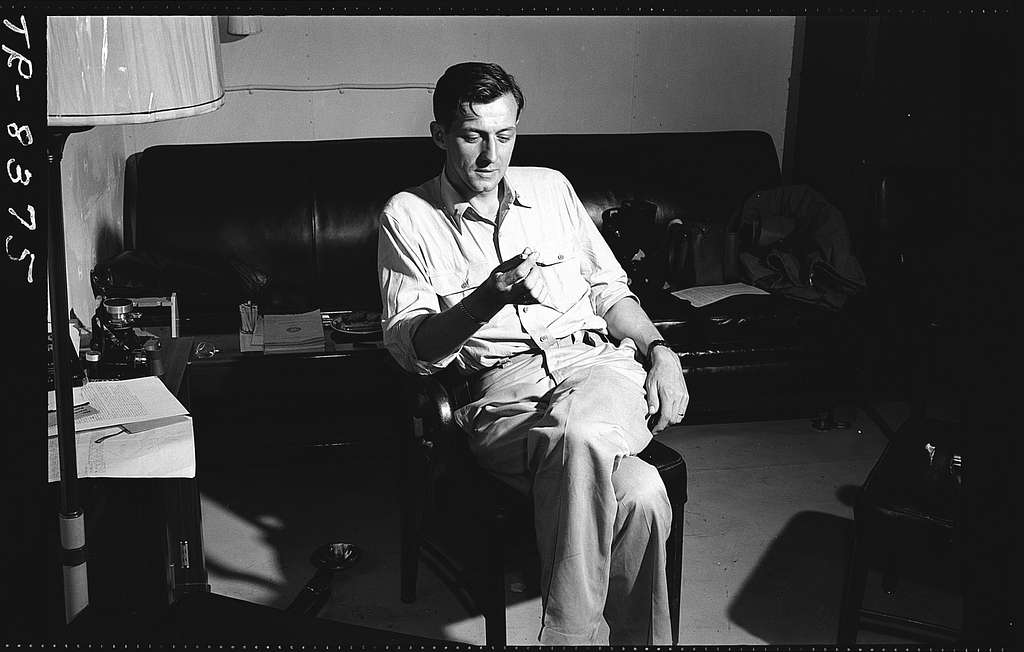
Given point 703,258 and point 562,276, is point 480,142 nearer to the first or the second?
point 562,276

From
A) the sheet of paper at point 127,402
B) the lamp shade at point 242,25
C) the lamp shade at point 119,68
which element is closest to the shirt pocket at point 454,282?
the sheet of paper at point 127,402

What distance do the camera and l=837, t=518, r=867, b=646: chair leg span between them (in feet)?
5.03

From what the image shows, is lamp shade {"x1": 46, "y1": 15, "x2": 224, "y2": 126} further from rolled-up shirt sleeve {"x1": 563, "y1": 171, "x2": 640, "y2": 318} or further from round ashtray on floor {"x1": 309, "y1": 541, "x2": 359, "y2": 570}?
round ashtray on floor {"x1": 309, "y1": 541, "x2": 359, "y2": 570}

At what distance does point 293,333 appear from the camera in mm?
3127

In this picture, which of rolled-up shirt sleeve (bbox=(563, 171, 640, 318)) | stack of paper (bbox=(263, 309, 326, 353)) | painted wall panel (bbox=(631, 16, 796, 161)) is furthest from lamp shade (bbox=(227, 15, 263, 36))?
rolled-up shirt sleeve (bbox=(563, 171, 640, 318))

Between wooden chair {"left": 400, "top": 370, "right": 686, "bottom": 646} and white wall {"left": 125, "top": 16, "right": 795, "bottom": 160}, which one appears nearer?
wooden chair {"left": 400, "top": 370, "right": 686, "bottom": 646}

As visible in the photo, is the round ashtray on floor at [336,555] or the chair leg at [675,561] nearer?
the chair leg at [675,561]

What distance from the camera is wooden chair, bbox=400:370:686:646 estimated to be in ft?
6.97

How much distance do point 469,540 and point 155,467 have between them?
0.72 metres

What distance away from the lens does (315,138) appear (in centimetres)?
415

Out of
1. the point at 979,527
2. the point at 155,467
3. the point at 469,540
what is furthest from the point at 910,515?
the point at 155,467

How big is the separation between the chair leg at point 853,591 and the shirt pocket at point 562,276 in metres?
0.79

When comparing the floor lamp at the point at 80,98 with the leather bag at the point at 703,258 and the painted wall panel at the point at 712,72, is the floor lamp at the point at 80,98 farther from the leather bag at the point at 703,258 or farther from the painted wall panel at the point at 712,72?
the painted wall panel at the point at 712,72

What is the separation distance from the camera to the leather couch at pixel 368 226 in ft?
11.1
